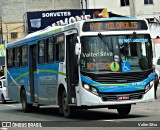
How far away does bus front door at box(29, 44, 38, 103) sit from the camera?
19.7 metres

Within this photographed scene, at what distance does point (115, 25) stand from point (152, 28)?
30.1 metres

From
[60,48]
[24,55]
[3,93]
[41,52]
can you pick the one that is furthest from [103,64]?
[3,93]

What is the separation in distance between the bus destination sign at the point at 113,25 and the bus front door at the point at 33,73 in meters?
4.99

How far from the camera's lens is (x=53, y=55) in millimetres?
17297

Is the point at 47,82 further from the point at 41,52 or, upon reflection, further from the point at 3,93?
the point at 3,93

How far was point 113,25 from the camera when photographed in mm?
15406


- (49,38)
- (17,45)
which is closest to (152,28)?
(17,45)

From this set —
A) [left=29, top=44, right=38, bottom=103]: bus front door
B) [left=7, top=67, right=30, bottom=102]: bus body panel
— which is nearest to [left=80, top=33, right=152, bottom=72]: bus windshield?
[left=29, top=44, right=38, bottom=103]: bus front door

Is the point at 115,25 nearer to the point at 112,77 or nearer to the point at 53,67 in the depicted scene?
the point at 112,77

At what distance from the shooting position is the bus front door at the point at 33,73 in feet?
64.6

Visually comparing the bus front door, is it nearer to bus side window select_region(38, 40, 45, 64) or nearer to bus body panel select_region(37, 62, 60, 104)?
bus body panel select_region(37, 62, 60, 104)

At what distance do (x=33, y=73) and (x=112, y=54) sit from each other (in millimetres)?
5798

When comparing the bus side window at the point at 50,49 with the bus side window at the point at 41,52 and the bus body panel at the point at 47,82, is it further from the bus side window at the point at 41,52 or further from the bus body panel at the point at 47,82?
the bus side window at the point at 41,52

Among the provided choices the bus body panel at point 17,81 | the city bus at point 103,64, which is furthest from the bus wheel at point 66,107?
the bus body panel at point 17,81
